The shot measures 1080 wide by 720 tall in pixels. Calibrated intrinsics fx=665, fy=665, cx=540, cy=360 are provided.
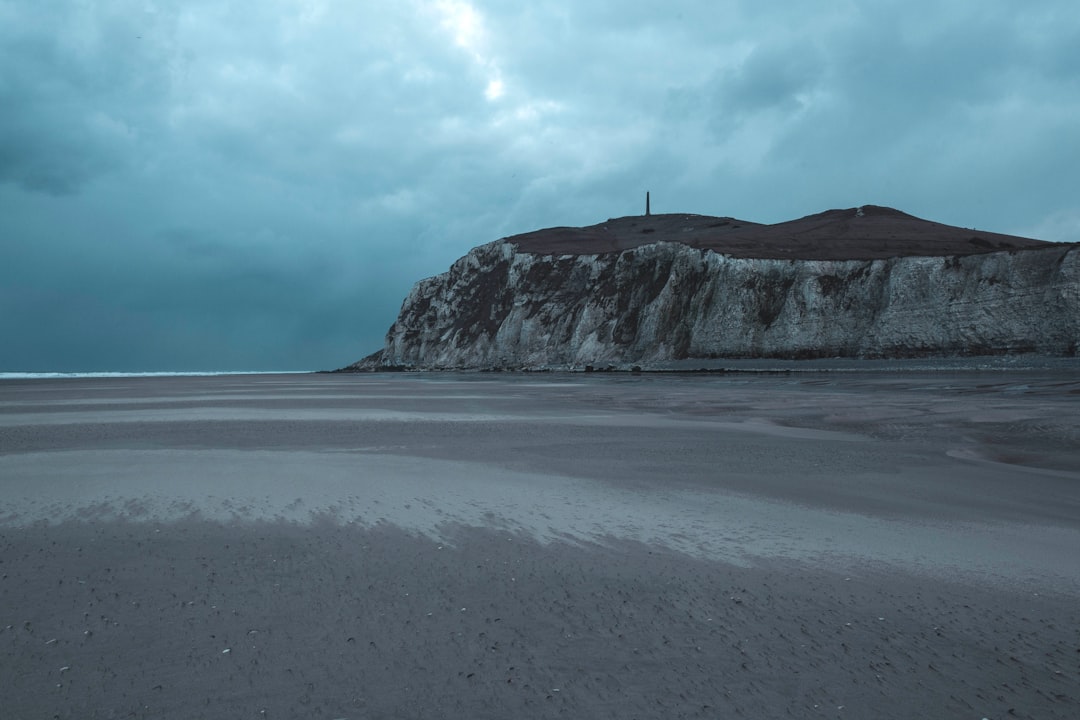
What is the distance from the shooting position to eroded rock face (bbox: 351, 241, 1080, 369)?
38.2 meters

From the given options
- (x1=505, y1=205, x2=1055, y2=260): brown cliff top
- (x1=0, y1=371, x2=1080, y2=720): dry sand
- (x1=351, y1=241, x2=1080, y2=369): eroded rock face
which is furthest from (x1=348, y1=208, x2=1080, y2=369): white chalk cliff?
(x1=0, y1=371, x2=1080, y2=720): dry sand

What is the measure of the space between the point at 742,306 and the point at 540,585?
48.6m

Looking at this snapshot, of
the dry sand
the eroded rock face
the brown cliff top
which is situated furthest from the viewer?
the brown cliff top

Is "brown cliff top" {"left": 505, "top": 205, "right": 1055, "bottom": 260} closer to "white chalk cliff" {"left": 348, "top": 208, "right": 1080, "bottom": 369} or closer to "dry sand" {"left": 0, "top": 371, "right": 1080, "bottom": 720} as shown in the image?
"white chalk cliff" {"left": 348, "top": 208, "right": 1080, "bottom": 369}

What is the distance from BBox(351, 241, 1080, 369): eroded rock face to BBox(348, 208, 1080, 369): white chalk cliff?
3.5 inches

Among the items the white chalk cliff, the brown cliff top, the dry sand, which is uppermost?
the brown cliff top

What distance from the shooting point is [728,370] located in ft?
139

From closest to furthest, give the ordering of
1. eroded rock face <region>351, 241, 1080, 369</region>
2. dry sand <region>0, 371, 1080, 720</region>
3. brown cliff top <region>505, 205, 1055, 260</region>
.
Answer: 1. dry sand <region>0, 371, 1080, 720</region>
2. eroded rock face <region>351, 241, 1080, 369</region>
3. brown cliff top <region>505, 205, 1055, 260</region>

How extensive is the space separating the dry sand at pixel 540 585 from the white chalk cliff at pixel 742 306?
3832 cm

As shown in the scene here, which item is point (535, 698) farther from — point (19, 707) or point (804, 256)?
point (804, 256)

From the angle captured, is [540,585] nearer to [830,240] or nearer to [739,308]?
[739,308]

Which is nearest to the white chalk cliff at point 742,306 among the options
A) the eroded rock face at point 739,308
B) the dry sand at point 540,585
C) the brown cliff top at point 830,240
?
the eroded rock face at point 739,308

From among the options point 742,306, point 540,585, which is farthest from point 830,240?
point 540,585

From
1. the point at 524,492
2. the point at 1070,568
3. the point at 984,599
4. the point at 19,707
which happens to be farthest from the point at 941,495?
the point at 19,707
